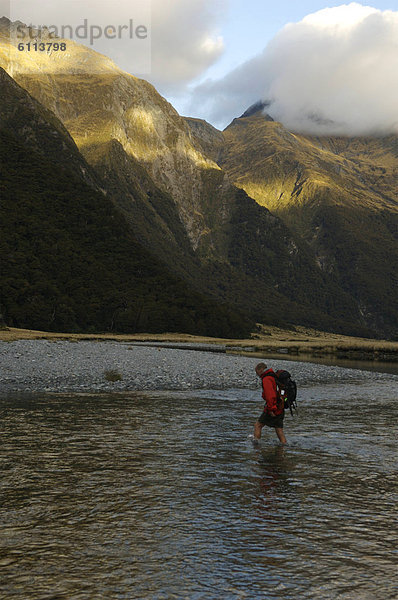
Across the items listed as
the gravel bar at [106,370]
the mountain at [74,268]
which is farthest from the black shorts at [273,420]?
the mountain at [74,268]

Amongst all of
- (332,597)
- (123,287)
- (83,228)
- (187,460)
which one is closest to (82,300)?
(123,287)

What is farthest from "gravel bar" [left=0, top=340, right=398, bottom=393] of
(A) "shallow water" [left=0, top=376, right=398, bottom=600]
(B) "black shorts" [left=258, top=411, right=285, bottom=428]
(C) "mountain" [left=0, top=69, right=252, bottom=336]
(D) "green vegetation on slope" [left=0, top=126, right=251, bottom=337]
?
(C) "mountain" [left=0, top=69, right=252, bottom=336]

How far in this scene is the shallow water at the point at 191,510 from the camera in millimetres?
7578

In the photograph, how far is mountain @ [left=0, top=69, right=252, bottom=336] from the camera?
11131 centimetres

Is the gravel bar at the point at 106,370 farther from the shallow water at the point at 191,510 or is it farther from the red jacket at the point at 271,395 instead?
the red jacket at the point at 271,395

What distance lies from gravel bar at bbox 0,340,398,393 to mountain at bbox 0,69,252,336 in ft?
205

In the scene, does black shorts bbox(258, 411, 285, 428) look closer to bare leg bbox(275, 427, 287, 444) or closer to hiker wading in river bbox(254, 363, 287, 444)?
hiker wading in river bbox(254, 363, 287, 444)

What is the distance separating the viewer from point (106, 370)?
36.5 metres

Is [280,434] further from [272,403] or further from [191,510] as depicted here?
[191,510]

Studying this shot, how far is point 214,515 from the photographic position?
408 inches

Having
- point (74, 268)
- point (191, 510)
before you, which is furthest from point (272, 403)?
point (74, 268)

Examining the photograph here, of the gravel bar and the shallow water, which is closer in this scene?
the shallow water

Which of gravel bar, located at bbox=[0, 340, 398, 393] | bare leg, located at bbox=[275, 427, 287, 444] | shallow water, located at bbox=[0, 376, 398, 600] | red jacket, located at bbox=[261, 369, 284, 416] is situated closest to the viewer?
shallow water, located at bbox=[0, 376, 398, 600]

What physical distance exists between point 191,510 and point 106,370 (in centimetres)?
2647
